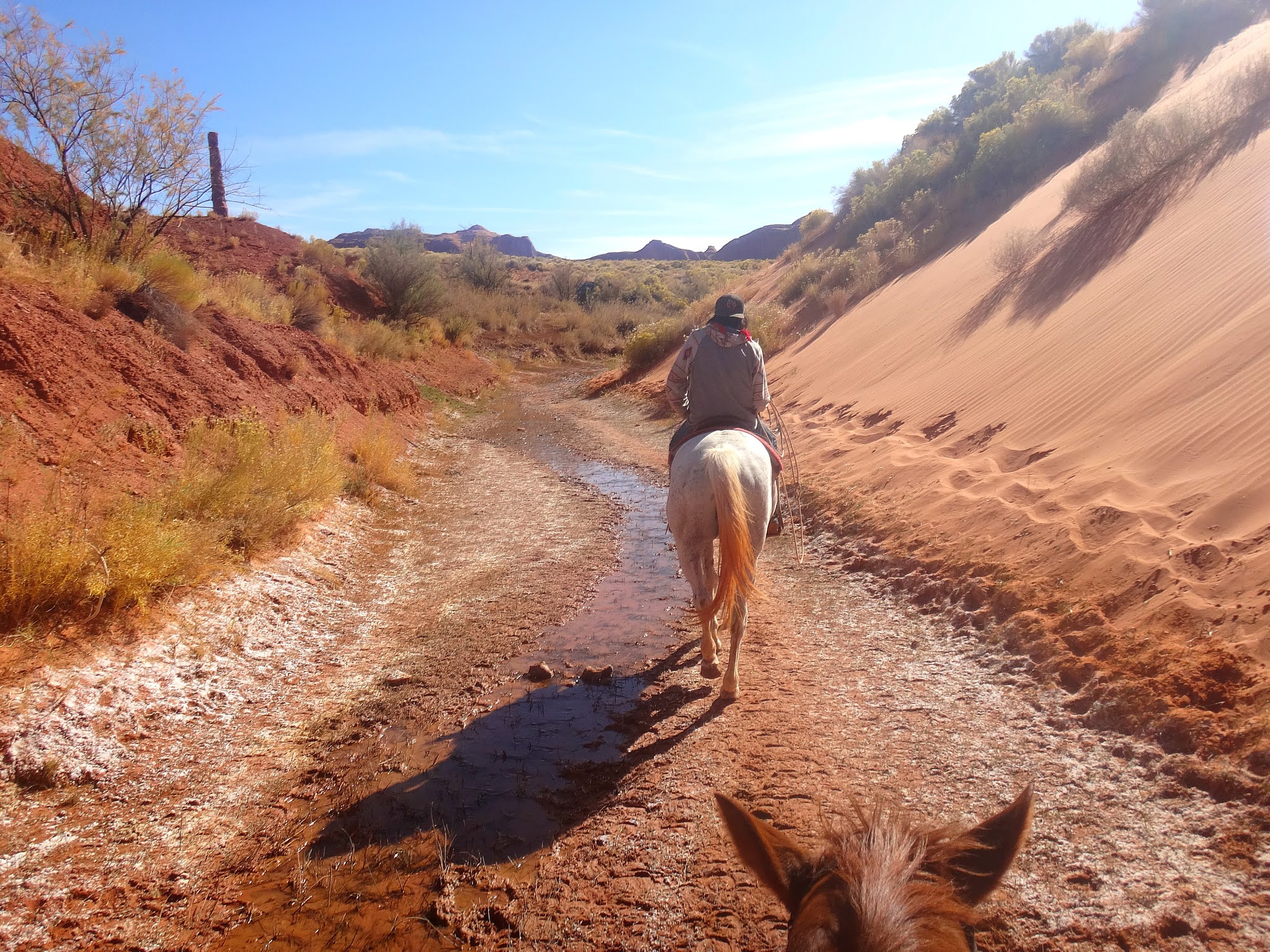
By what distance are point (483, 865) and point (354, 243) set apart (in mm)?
88992

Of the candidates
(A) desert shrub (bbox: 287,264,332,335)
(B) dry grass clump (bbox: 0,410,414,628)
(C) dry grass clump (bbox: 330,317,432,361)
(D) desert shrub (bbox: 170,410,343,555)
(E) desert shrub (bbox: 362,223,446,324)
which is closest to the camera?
(B) dry grass clump (bbox: 0,410,414,628)

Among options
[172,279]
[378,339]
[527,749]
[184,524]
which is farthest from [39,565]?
[378,339]

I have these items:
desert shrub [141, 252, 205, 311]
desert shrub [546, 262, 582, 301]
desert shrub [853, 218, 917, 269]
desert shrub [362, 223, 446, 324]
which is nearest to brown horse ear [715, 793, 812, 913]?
desert shrub [141, 252, 205, 311]

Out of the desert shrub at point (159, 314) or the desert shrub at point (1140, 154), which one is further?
the desert shrub at point (1140, 154)

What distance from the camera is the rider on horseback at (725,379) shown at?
5.47 metres

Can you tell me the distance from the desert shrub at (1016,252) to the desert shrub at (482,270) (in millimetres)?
28852

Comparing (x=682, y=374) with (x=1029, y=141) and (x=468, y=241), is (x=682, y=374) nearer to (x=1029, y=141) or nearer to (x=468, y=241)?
(x=1029, y=141)

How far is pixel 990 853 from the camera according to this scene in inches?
67.5

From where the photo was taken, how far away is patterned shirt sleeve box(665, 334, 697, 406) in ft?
18.5

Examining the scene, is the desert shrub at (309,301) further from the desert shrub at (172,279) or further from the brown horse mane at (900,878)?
the brown horse mane at (900,878)

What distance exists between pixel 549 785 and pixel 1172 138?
13069 millimetres

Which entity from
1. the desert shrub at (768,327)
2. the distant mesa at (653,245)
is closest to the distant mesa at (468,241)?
the distant mesa at (653,245)

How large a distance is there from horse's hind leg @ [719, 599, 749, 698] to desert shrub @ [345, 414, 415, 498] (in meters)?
6.12

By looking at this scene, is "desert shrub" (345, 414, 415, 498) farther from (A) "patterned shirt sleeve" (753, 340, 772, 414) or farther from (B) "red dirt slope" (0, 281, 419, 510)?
(A) "patterned shirt sleeve" (753, 340, 772, 414)
